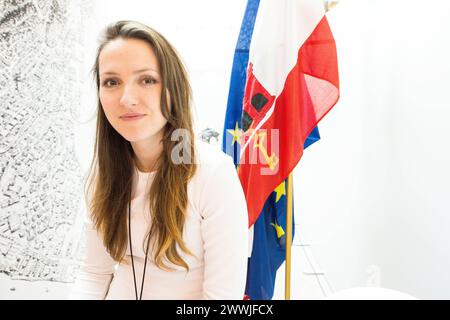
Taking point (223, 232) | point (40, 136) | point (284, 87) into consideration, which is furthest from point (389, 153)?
point (40, 136)

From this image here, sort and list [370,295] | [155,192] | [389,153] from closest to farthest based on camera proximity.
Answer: [370,295]
[155,192]
[389,153]

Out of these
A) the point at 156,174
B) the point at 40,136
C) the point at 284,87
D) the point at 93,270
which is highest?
the point at 284,87

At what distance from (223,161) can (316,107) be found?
1.60 feet

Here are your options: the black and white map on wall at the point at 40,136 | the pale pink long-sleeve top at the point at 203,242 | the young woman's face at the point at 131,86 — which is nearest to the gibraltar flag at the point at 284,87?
the pale pink long-sleeve top at the point at 203,242

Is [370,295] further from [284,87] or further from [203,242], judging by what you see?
[284,87]

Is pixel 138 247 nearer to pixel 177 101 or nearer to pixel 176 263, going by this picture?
pixel 176 263

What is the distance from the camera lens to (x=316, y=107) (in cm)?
98

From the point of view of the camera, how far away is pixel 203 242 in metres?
0.67

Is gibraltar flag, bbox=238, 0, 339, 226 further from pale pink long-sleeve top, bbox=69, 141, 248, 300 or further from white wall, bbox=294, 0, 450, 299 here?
pale pink long-sleeve top, bbox=69, 141, 248, 300

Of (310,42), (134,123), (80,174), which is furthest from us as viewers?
(80,174)

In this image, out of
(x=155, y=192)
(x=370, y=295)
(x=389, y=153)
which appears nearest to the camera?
(x=370, y=295)

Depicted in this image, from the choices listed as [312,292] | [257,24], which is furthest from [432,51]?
[312,292]

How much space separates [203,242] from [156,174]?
186mm

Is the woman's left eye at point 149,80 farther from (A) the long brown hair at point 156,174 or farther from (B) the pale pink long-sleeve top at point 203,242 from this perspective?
(B) the pale pink long-sleeve top at point 203,242
